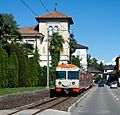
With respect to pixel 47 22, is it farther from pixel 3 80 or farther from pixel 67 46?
pixel 3 80

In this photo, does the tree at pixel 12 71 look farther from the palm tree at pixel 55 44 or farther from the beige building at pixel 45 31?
the beige building at pixel 45 31

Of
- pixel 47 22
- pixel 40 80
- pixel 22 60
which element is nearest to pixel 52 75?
pixel 40 80

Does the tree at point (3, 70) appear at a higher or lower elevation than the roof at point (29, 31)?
lower

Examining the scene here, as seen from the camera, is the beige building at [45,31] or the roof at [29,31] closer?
the roof at [29,31]

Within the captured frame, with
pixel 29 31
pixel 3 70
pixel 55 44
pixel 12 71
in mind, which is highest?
pixel 29 31

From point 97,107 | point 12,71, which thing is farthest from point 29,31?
point 97,107

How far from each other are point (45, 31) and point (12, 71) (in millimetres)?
63476

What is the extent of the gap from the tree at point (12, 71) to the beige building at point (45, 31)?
57063mm

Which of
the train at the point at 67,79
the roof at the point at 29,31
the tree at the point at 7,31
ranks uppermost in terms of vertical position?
the roof at the point at 29,31

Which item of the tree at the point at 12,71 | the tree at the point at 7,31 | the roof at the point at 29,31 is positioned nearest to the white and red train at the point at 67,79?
the tree at the point at 12,71

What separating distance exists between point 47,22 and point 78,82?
6740cm

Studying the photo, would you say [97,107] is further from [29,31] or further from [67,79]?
[29,31]

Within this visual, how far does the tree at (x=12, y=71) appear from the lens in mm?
45281

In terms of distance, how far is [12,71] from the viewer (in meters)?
45.7
